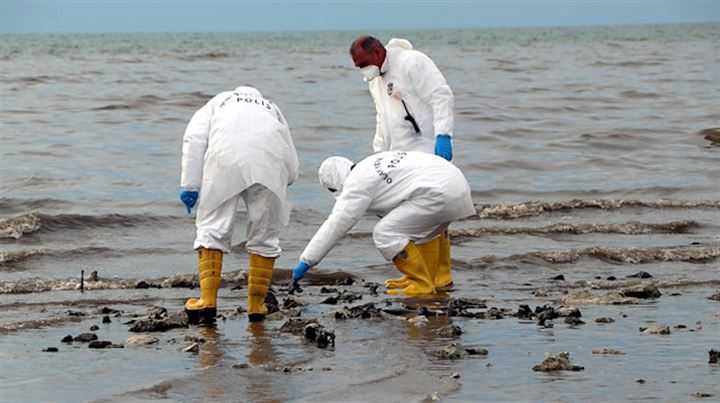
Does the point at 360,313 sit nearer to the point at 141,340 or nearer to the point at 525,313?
the point at 525,313

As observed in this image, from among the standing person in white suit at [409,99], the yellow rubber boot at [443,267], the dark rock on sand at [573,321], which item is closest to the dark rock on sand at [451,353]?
the dark rock on sand at [573,321]

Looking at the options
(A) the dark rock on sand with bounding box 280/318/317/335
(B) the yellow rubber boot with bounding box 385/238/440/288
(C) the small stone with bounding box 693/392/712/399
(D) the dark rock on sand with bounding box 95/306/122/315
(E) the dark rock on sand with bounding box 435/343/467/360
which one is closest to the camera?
(C) the small stone with bounding box 693/392/712/399

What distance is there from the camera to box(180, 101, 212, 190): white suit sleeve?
26.7ft

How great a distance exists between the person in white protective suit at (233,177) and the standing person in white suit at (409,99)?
171cm

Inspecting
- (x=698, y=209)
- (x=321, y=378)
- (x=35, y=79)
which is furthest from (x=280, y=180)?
(x=35, y=79)

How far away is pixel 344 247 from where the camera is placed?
41.5 feet

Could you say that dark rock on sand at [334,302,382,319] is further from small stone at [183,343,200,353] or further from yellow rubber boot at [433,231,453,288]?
yellow rubber boot at [433,231,453,288]

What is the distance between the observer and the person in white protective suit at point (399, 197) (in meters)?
8.95

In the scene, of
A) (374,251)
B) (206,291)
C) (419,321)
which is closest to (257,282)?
(206,291)

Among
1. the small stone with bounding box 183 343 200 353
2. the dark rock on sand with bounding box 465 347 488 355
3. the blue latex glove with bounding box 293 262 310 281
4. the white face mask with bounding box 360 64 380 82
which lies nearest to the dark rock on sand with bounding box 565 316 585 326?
the dark rock on sand with bounding box 465 347 488 355

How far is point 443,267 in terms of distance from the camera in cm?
1019

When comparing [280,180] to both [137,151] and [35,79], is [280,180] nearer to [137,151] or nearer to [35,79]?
[137,151]

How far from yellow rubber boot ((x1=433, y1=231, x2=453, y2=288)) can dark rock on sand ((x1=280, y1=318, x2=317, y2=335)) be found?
216cm

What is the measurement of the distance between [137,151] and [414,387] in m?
14.7
